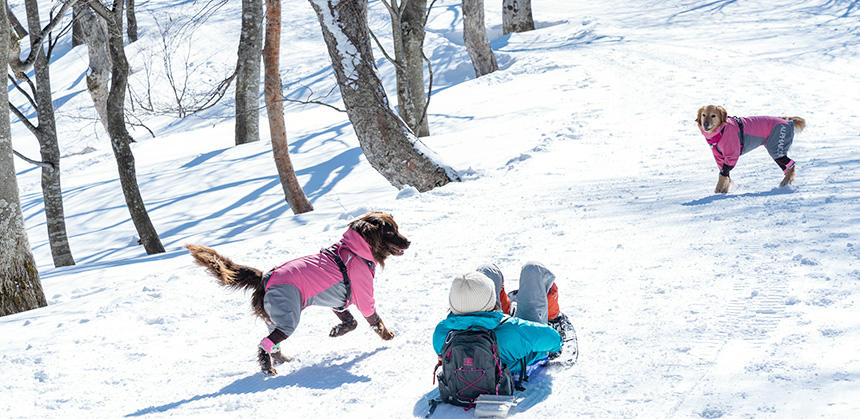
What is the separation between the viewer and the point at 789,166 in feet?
21.7

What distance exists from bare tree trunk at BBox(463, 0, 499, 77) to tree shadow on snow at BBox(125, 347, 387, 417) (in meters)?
13.5

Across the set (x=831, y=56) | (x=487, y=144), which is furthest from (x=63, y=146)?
(x=831, y=56)

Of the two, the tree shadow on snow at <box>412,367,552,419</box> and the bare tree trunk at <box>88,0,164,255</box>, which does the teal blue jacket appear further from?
the bare tree trunk at <box>88,0,164,255</box>

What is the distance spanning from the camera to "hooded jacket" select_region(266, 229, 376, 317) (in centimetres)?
417

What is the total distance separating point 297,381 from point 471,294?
4.23ft

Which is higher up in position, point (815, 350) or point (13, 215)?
point (13, 215)

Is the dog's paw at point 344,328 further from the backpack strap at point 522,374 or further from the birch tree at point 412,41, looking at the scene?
the birch tree at point 412,41

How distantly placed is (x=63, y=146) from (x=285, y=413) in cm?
2143

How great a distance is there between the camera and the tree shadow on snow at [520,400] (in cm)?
340

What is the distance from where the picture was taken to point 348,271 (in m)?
4.31

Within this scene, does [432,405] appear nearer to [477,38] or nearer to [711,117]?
[711,117]

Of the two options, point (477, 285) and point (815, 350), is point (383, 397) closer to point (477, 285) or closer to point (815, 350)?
point (477, 285)

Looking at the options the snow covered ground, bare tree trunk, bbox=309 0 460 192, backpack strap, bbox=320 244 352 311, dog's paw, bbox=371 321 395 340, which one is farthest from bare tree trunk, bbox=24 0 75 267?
dog's paw, bbox=371 321 395 340

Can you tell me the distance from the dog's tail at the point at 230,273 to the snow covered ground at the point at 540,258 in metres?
0.49
